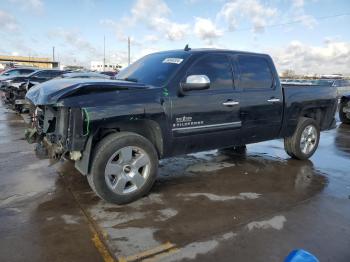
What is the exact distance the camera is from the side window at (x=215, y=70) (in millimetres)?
4793

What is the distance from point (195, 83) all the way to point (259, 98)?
1.47 m

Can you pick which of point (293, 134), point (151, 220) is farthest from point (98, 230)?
point (293, 134)

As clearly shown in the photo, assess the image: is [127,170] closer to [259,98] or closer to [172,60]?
[172,60]

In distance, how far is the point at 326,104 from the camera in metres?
6.78

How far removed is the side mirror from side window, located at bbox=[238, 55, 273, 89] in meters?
1.03

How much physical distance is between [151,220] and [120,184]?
605mm

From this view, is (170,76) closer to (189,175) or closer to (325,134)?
(189,175)

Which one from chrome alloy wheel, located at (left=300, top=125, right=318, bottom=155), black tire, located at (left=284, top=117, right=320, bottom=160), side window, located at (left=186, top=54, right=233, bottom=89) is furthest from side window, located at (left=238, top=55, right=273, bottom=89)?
chrome alloy wheel, located at (left=300, top=125, right=318, bottom=155)

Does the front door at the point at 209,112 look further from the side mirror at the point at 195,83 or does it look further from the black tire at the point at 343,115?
the black tire at the point at 343,115

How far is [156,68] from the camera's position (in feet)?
16.0

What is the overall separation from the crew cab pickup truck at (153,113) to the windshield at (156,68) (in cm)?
2

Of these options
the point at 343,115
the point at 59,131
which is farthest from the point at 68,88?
the point at 343,115

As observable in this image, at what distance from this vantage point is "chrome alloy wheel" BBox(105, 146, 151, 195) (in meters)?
4.00

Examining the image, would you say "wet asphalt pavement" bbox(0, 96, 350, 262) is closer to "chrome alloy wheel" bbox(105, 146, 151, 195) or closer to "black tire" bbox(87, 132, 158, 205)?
"black tire" bbox(87, 132, 158, 205)
